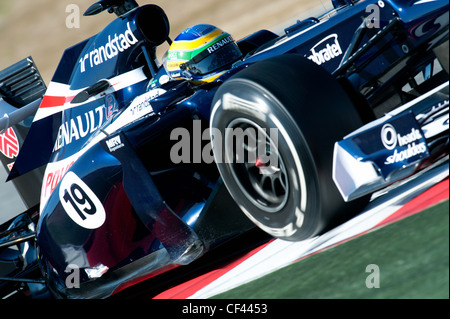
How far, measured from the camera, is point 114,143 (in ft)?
11.1

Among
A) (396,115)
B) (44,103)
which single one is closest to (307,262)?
(396,115)

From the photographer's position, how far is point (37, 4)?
48.4 ft

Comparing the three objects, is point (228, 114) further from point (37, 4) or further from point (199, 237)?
point (37, 4)

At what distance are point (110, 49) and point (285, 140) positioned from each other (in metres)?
2.12

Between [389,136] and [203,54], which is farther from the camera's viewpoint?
[203,54]

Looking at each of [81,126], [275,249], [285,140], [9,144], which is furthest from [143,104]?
[9,144]

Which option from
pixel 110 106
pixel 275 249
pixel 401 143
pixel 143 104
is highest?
pixel 110 106

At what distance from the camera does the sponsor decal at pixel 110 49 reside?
14.1ft

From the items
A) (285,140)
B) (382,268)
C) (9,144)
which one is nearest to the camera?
(382,268)

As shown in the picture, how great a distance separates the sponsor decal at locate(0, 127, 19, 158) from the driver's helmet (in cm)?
216

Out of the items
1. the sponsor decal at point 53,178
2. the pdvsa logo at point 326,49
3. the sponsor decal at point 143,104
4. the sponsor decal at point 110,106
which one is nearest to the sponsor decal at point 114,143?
the sponsor decal at point 143,104

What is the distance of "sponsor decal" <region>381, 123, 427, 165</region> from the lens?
241 centimetres

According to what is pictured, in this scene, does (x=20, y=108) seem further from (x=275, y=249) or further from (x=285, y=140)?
(x=285, y=140)
